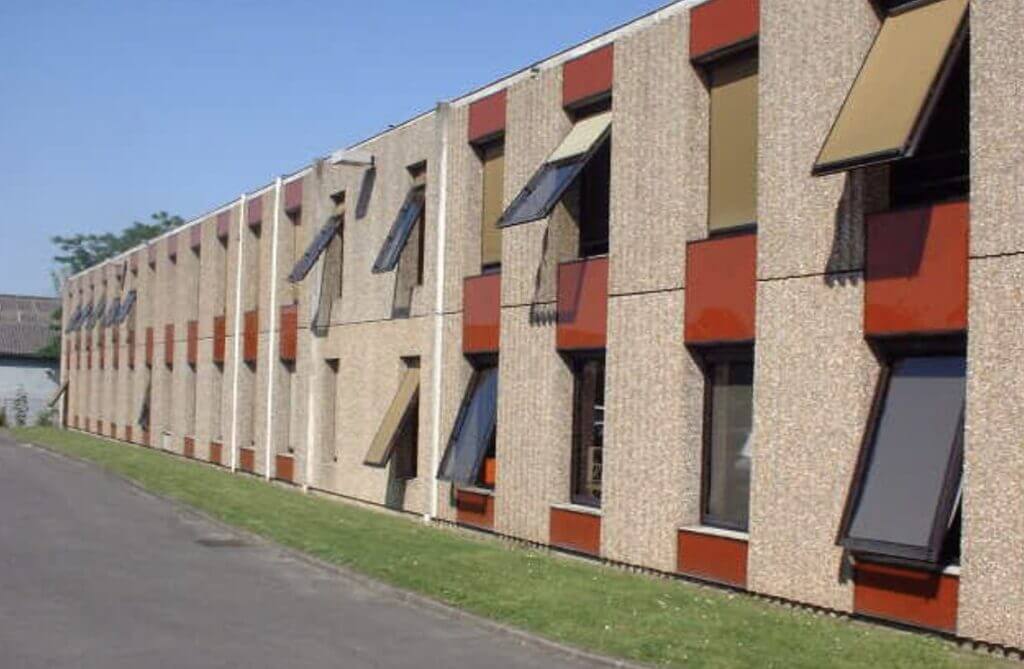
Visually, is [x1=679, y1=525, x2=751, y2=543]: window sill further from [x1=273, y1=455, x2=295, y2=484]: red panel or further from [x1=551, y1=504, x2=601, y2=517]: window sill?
[x1=273, y1=455, x2=295, y2=484]: red panel

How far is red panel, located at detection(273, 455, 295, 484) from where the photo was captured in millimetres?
29516

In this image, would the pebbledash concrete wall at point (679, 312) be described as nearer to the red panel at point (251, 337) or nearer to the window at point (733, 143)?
the window at point (733, 143)

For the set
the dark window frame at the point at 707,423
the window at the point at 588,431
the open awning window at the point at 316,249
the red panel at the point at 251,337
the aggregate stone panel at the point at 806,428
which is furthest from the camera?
the red panel at the point at 251,337

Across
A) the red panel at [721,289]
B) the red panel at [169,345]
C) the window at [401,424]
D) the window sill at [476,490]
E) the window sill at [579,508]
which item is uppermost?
the red panel at [721,289]

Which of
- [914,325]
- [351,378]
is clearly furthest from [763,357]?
[351,378]

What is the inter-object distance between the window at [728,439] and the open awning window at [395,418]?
822cm

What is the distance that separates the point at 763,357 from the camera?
14.1 metres

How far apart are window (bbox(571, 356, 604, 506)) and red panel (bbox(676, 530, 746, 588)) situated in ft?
8.21

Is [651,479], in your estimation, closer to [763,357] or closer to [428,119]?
[763,357]

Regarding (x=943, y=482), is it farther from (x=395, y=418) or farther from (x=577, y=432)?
(x=395, y=418)

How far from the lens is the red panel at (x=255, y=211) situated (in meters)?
32.9

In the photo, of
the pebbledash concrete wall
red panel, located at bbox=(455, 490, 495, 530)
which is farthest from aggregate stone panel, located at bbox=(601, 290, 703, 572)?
red panel, located at bbox=(455, 490, 495, 530)

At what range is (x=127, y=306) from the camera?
46.4 metres

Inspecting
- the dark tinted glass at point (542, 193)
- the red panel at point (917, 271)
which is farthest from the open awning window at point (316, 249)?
the red panel at point (917, 271)
